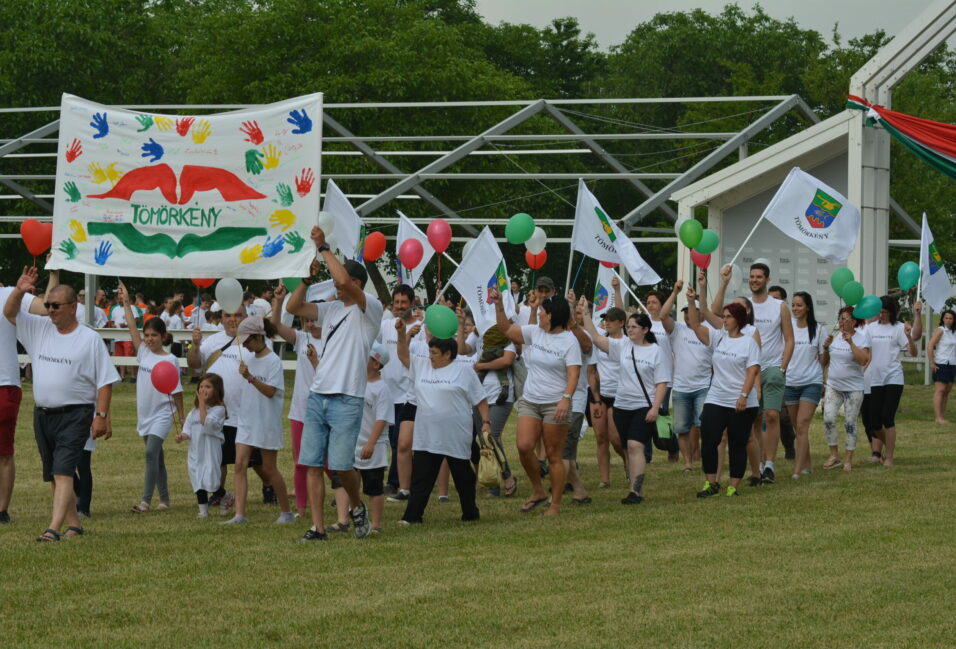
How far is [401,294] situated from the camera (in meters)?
11.9

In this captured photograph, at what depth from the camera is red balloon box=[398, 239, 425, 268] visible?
14469 mm

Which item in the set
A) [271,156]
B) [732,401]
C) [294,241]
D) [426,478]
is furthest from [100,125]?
[732,401]

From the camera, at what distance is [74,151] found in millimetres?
10844

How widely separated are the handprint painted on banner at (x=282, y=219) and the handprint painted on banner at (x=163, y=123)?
3.62ft

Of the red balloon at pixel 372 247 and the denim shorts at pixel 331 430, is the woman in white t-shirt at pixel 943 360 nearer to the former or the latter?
the red balloon at pixel 372 247

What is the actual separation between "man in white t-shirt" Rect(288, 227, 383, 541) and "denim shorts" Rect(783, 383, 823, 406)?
5510 millimetres

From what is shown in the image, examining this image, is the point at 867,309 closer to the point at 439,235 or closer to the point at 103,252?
the point at 439,235

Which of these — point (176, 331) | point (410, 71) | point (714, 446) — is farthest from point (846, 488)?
point (410, 71)

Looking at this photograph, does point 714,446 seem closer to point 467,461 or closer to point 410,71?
point 467,461

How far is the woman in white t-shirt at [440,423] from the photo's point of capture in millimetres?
10984

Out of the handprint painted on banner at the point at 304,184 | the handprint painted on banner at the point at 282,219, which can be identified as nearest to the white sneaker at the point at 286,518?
the handprint painted on banner at the point at 282,219

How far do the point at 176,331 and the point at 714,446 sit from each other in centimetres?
1560

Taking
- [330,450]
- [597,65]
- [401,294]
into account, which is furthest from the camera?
[597,65]

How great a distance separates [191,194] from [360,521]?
2.74m
